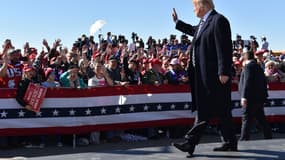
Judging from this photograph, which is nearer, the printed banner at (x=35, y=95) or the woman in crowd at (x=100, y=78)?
the printed banner at (x=35, y=95)

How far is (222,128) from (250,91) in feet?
12.2

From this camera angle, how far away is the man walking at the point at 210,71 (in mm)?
5414

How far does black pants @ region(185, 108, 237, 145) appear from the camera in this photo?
5.66 meters

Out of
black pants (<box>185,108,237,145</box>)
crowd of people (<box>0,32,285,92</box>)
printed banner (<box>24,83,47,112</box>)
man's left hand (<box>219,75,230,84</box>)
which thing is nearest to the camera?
man's left hand (<box>219,75,230,84</box>)

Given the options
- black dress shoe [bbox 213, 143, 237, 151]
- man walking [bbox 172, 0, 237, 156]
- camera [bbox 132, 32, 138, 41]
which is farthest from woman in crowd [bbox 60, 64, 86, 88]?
camera [bbox 132, 32, 138, 41]

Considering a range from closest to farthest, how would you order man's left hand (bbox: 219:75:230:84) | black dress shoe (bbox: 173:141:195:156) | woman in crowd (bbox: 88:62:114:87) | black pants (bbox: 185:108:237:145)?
man's left hand (bbox: 219:75:230:84) → black dress shoe (bbox: 173:141:195:156) → black pants (bbox: 185:108:237:145) → woman in crowd (bbox: 88:62:114:87)

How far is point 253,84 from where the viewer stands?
9477mm

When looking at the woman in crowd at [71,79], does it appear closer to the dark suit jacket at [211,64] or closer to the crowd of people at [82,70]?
the crowd of people at [82,70]

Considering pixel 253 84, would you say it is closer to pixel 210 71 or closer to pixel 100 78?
pixel 100 78

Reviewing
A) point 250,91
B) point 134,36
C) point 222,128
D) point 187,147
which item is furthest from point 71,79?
point 134,36

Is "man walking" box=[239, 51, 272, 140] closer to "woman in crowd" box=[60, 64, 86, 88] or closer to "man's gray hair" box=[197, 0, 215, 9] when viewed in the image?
"woman in crowd" box=[60, 64, 86, 88]

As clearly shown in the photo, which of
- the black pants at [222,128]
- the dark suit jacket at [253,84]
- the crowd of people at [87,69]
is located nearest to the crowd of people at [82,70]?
the crowd of people at [87,69]

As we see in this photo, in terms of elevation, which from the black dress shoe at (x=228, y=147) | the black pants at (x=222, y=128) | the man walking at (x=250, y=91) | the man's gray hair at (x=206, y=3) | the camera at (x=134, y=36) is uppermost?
the camera at (x=134, y=36)

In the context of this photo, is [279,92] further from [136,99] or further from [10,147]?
[10,147]
